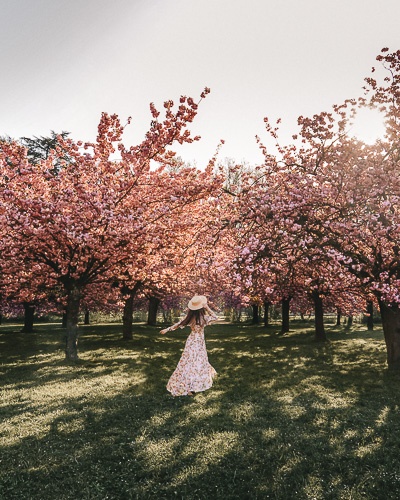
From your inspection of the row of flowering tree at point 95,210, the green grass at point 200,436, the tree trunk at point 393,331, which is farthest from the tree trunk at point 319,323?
the row of flowering tree at point 95,210

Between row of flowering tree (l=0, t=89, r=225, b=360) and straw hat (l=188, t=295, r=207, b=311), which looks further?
row of flowering tree (l=0, t=89, r=225, b=360)

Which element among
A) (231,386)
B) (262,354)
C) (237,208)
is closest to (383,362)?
(262,354)

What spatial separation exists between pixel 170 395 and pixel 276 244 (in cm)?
654

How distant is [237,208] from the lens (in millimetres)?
14953

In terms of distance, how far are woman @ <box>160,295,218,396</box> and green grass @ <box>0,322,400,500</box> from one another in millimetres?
465

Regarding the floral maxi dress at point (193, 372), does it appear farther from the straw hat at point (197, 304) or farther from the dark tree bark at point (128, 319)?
the dark tree bark at point (128, 319)

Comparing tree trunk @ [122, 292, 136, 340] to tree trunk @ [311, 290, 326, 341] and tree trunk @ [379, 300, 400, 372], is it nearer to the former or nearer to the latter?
tree trunk @ [311, 290, 326, 341]

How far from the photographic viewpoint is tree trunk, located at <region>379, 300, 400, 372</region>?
15.6 meters

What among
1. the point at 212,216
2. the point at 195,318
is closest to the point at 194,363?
the point at 195,318

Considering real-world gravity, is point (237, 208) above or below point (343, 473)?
above

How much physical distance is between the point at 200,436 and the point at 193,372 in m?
3.72

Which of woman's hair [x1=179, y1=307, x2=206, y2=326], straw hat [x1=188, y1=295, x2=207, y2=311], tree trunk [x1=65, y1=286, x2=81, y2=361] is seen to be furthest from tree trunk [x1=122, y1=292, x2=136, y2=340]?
straw hat [x1=188, y1=295, x2=207, y2=311]

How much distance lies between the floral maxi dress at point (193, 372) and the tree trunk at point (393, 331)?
8.90 metres

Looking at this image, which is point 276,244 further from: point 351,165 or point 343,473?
point 343,473
